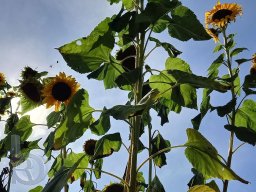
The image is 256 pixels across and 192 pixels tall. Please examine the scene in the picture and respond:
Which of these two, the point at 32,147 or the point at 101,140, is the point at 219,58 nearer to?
the point at 101,140

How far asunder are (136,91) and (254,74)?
130 centimetres

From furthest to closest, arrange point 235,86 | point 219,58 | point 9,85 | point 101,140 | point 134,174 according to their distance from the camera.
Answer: point 9,85 → point 219,58 → point 235,86 → point 101,140 → point 134,174

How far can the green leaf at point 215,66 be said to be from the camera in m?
3.54

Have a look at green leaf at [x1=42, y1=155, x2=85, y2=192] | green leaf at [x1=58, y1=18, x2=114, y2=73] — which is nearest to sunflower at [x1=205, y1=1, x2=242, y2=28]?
green leaf at [x1=58, y1=18, x2=114, y2=73]

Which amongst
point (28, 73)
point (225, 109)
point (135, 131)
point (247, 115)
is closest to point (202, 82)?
point (135, 131)

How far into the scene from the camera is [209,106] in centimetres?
330

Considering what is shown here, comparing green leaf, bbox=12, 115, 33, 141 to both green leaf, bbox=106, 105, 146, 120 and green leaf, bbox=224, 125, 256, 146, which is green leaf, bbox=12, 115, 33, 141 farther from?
green leaf, bbox=106, 105, 146, 120

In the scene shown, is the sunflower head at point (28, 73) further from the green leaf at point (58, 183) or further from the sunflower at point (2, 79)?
the green leaf at point (58, 183)

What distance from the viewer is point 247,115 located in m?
3.45

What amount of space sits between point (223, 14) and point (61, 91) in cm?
157

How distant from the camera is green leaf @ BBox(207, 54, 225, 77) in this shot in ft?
11.6

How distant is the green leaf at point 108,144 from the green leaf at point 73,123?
154 mm

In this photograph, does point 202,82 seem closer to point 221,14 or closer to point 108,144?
point 108,144

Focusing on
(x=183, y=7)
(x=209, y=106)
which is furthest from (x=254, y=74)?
(x=183, y=7)
